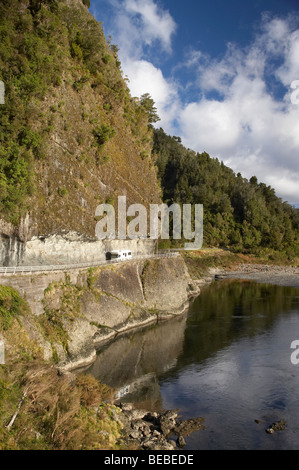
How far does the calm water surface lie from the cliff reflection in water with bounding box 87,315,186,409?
7cm

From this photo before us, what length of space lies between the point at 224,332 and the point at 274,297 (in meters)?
25.2

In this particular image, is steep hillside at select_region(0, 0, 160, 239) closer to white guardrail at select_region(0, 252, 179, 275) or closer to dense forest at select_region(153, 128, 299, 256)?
white guardrail at select_region(0, 252, 179, 275)

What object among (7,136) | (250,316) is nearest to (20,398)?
(7,136)

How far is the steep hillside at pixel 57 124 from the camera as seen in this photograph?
30.8m

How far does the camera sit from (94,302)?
34969 mm

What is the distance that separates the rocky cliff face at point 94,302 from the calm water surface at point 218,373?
190 cm

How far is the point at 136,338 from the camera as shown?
36469 mm

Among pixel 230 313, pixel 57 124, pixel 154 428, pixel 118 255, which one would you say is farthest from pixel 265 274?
pixel 154 428

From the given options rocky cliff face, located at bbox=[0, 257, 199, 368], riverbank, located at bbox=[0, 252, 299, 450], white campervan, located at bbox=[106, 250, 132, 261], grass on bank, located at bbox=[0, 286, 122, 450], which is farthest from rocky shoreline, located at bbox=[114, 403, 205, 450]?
white campervan, located at bbox=[106, 250, 132, 261]

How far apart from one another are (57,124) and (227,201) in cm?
9475

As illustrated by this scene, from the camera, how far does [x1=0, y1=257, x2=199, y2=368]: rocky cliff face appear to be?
2717 cm

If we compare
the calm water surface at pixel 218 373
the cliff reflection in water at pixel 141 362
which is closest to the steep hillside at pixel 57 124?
the cliff reflection in water at pixel 141 362

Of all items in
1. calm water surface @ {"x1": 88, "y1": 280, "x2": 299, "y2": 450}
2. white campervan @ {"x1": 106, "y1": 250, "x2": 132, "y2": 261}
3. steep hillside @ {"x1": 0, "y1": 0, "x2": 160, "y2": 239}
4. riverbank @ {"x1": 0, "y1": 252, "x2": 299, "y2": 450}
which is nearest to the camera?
riverbank @ {"x1": 0, "y1": 252, "x2": 299, "y2": 450}

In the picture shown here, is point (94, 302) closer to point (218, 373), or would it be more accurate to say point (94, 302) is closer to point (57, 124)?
point (218, 373)
